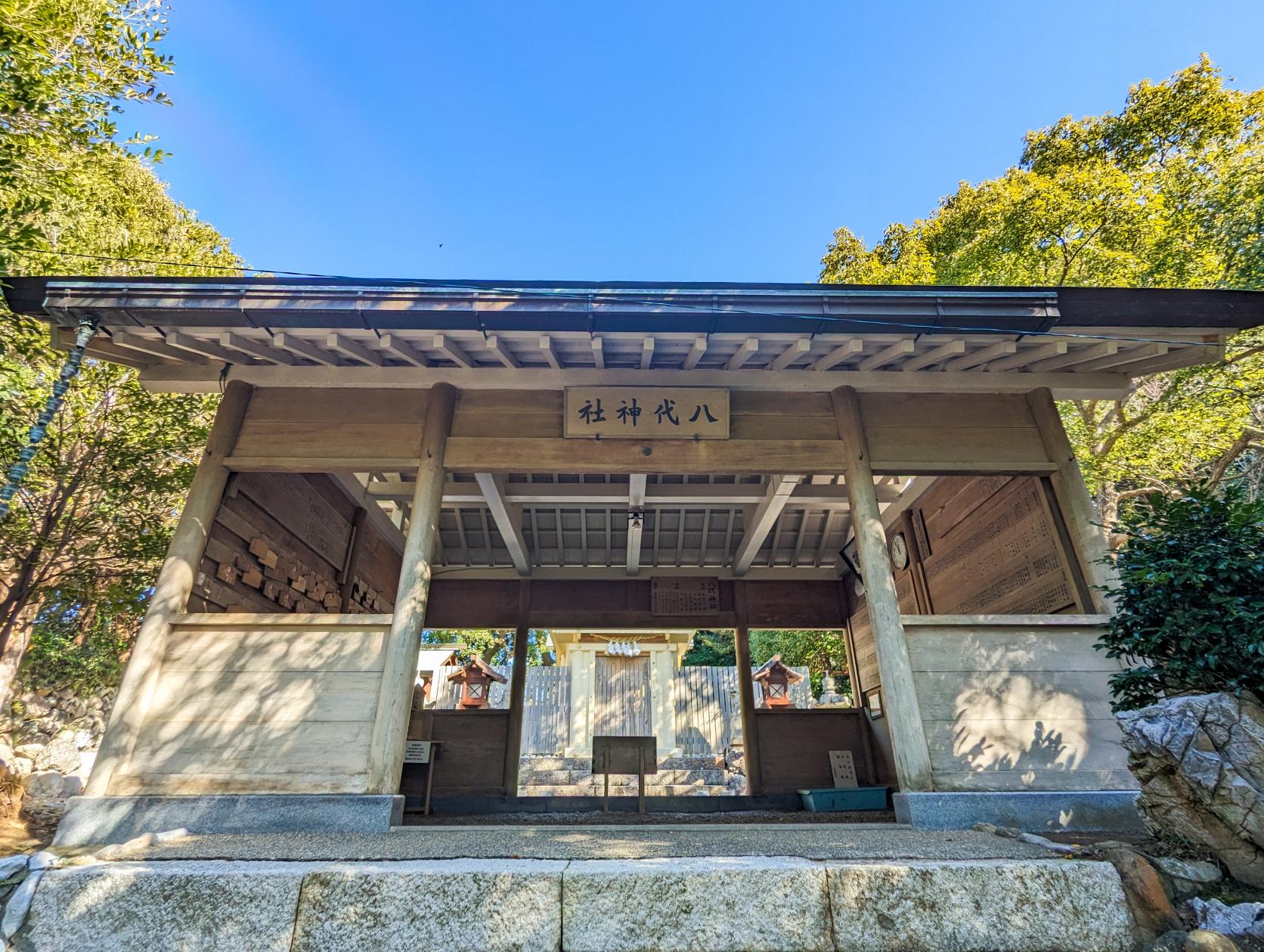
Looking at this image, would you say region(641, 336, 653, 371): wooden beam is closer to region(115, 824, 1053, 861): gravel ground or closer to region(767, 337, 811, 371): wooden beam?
region(767, 337, 811, 371): wooden beam

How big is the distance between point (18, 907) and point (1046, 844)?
14.2ft

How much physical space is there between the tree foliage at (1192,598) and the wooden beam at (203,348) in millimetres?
6372

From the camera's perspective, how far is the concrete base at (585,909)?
2.10 meters

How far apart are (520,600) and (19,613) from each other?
5708 millimetres

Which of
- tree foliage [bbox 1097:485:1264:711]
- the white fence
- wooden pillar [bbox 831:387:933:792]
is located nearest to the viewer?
tree foliage [bbox 1097:485:1264:711]

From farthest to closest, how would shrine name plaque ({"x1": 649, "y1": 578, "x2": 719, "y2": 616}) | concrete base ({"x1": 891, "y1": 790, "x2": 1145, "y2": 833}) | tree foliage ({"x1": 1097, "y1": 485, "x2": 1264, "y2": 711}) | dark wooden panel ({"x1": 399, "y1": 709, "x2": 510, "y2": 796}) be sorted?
shrine name plaque ({"x1": 649, "y1": 578, "x2": 719, "y2": 616})
dark wooden panel ({"x1": 399, "y1": 709, "x2": 510, "y2": 796})
concrete base ({"x1": 891, "y1": 790, "x2": 1145, "y2": 833})
tree foliage ({"x1": 1097, "y1": 485, "x2": 1264, "y2": 711})

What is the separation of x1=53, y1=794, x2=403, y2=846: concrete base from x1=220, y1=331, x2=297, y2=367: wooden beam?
3034 mm

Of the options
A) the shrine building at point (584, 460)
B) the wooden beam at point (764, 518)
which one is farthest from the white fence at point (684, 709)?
the shrine building at point (584, 460)

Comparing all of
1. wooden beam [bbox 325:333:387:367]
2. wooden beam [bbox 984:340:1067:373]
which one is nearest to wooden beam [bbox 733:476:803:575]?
wooden beam [bbox 984:340:1067:373]

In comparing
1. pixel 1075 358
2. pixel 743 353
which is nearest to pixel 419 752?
pixel 743 353

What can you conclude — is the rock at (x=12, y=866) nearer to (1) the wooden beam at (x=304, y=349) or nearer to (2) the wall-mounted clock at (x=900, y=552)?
(1) the wooden beam at (x=304, y=349)

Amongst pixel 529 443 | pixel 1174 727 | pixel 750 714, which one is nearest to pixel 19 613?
pixel 529 443

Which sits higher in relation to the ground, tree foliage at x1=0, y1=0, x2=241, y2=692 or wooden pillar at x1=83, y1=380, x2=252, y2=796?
tree foliage at x1=0, y1=0, x2=241, y2=692

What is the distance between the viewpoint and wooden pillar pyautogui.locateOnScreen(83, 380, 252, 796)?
3701 mm
